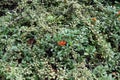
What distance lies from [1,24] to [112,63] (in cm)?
148

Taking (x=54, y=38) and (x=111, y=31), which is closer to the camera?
(x=54, y=38)

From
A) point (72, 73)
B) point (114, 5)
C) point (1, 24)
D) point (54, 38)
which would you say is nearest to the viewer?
point (72, 73)

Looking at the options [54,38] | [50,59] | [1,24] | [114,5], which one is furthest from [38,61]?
[114,5]

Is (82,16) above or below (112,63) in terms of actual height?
above

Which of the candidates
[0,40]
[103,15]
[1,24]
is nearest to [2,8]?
[1,24]

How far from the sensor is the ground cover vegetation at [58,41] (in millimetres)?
2802

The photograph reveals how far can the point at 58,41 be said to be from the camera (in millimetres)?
2951

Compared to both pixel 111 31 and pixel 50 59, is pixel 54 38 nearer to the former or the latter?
pixel 50 59

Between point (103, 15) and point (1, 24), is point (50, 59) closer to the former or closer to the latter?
point (1, 24)

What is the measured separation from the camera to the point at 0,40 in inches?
119

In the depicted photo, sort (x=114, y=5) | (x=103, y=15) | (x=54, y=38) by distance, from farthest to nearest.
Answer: (x=114, y=5)
(x=103, y=15)
(x=54, y=38)

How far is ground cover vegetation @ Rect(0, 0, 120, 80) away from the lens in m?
2.80

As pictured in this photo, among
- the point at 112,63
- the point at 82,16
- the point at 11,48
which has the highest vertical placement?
the point at 82,16

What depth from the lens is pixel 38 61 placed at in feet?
9.39
